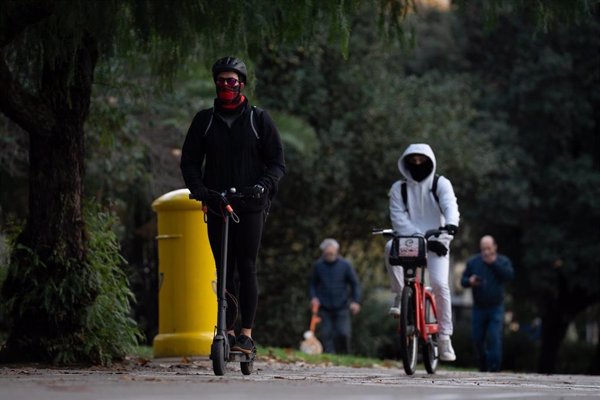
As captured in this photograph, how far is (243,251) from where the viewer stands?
31.8 ft

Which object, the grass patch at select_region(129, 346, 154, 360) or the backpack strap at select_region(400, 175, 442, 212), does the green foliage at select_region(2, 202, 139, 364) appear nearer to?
the grass patch at select_region(129, 346, 154, 360)

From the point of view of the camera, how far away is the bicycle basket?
1151cm

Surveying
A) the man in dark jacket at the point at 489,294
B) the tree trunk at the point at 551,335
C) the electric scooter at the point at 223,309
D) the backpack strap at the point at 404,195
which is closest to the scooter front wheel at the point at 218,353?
the electric scooter at the point at 223,309

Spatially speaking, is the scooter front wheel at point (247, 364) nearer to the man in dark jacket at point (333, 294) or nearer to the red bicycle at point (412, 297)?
the red bicycle at point (412, 297)

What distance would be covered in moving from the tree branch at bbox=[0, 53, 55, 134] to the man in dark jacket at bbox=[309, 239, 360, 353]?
989cm

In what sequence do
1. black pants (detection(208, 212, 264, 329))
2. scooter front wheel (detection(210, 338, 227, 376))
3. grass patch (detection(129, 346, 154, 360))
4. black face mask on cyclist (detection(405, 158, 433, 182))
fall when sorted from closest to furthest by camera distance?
scooter front wheel (detection(210, 338, 227, 376))
black pants (detection(208, 212, 264, 329))
grass patch (detection(129, 346, 154, 360))
black face mask on cyclist (detection(405, 158, 433, 182))

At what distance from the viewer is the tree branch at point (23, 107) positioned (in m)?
10.7

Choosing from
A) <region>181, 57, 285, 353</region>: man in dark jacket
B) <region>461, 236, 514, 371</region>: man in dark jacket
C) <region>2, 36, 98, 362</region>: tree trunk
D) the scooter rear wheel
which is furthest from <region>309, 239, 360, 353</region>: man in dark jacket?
<region>181, 57, 285, 353</region>: man in dark jacket

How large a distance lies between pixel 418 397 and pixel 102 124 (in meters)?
7.26

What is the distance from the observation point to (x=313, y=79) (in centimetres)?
3172

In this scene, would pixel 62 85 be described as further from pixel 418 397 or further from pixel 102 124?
pixel 418 397

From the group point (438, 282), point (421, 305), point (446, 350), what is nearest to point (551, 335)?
point (446, 350)

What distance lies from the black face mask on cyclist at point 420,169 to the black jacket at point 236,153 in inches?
103

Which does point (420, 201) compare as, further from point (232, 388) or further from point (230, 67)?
point (232, 388)
